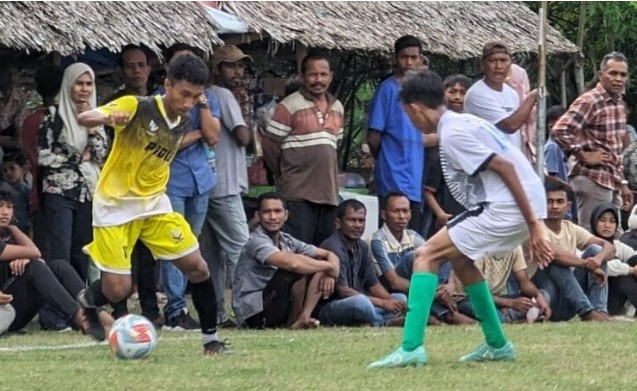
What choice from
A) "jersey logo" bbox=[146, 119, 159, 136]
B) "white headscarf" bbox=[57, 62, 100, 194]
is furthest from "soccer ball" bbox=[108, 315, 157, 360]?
"white headscarf" bbox=[57, 62, 100, 194]

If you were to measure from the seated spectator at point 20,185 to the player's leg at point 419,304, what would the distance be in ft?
16.8

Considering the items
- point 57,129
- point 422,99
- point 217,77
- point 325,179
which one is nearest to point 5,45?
point 57,129

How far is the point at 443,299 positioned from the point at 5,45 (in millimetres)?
4313

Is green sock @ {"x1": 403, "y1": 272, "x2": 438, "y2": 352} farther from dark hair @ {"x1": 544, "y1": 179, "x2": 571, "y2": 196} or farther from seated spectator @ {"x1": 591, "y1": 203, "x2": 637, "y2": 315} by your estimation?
seated spectator @ {"x1": 591, "y1": 203, "x2": 637, "y2": 315}

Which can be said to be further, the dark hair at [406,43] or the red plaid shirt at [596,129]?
the red plaid shirt at [596,129]

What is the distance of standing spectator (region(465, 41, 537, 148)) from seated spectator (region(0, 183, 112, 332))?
4007 mm

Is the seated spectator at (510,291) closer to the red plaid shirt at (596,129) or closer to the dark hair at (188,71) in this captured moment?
the red plaid shirt at (596,129)

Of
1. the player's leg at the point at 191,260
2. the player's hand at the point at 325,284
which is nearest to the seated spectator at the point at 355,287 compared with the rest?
the player's hand at the point at 325,284

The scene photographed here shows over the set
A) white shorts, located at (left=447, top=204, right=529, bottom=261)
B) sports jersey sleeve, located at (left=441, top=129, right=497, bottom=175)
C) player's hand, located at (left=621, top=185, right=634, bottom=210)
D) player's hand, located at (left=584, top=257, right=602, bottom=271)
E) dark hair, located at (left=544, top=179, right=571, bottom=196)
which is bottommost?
player's hand, located at (left=584, top=257, right=602, bottom=271)

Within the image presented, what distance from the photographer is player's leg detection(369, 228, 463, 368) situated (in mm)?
9086

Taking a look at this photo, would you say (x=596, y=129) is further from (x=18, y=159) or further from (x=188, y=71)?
(x=188, y=71)

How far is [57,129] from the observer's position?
499 inches

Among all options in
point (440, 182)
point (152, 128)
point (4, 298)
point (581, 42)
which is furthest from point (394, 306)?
point (581, 42)

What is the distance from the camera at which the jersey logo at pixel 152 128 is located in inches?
393
